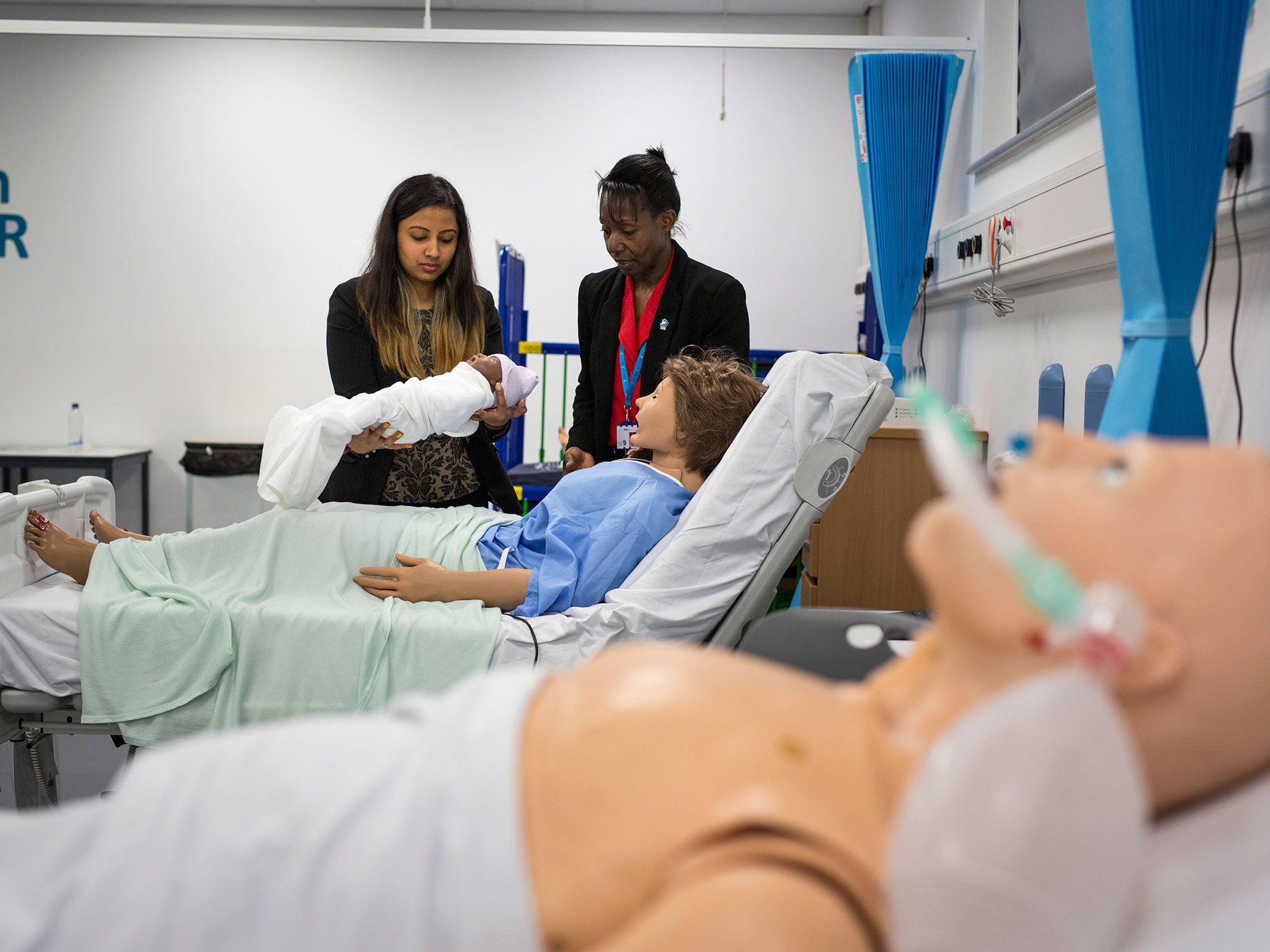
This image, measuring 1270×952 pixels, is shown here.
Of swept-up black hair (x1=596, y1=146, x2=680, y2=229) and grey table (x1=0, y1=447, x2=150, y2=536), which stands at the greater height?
swept-up black hair (x1=596, y1=146, x2=680, y2=229)

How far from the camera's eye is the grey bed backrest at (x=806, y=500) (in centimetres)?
203

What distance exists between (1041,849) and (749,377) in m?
1.88

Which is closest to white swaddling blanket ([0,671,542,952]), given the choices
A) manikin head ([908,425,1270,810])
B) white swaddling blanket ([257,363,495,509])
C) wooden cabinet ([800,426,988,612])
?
manikin head ([908,425,1270,810])

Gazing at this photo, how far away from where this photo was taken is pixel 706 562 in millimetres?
2002

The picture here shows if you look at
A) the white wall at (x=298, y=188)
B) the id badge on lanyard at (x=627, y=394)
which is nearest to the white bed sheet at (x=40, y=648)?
the id badge on lanyard at (x=627, y=394)

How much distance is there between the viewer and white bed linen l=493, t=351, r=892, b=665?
1.94 m

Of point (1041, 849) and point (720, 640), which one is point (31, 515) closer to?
point (720, 640)

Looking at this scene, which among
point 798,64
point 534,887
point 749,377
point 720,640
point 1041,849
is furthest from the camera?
point 798,64

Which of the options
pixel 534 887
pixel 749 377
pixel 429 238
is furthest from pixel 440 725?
pixel 429 238

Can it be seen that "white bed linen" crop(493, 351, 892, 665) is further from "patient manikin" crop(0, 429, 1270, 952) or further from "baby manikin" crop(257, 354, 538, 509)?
"patient manikin" crop(0, 429, 1270, 952)

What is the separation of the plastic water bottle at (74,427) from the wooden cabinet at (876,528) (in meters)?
4.47

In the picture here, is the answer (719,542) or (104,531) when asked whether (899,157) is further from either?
(104,531)

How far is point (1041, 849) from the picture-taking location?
0.56 meters

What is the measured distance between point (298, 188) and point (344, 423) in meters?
3.99
